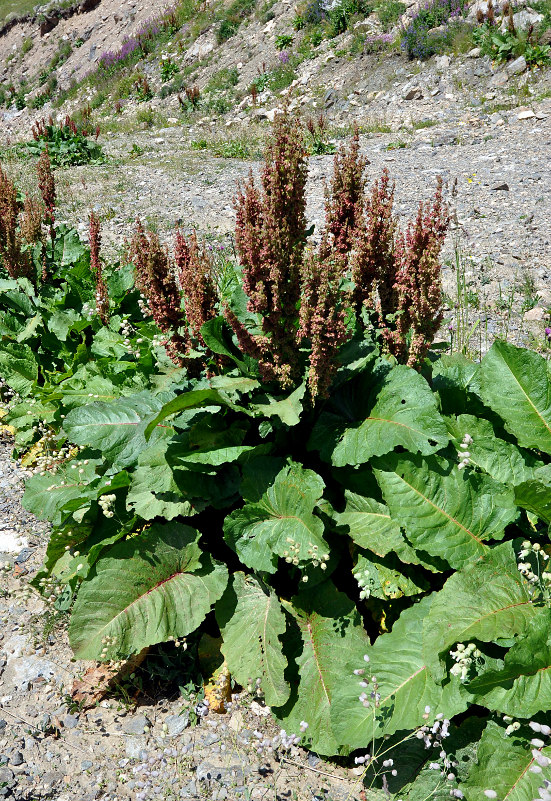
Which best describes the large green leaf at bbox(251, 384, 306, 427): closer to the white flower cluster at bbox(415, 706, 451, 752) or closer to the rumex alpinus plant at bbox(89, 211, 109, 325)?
the white flower cluster at bbox(415, 706, 451, 752)

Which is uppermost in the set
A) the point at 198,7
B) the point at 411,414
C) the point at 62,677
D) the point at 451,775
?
the point at 198,7

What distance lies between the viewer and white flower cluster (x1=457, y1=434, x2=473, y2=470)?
118 inches

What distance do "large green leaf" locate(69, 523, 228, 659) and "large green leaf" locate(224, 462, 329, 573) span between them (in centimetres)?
→ 30

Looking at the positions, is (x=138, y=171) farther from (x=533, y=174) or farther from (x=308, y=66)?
(x=308, y=66)

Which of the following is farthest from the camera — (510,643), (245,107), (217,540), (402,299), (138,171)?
(245,107)

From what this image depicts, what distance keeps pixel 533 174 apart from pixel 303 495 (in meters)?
8.29

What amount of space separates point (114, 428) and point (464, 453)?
74.8 inches

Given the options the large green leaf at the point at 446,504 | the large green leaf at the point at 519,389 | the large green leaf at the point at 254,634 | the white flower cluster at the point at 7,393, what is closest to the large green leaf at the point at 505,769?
the large green leaf at the point at 446,504

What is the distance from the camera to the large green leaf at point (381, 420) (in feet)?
9.70

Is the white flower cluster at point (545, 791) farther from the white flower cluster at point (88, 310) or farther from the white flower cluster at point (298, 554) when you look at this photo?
the white flower cluster at point (88, 310)

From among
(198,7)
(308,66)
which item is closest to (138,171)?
(308,66)

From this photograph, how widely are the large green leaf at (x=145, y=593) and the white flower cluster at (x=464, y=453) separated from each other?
4.50 ft

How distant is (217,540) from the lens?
148 inches

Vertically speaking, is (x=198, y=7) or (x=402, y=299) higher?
(x=198, y=7)
